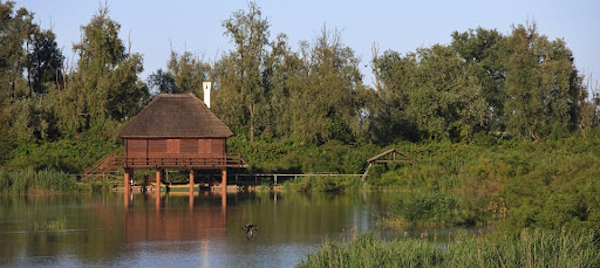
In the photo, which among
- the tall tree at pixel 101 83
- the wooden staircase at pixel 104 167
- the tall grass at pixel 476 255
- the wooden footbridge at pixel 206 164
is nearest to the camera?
the tall grass at pixel 476 255

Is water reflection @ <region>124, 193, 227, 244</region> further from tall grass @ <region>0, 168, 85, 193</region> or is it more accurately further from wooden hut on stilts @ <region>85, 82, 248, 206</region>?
tall grass @ <region>0, 168, 85, 193</region>

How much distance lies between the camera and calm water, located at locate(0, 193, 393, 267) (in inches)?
891

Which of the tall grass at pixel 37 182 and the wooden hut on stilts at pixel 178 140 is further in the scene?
the wooden hut on stilts at pixel 178 140

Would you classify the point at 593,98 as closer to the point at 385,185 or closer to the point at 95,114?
the point at 385,185

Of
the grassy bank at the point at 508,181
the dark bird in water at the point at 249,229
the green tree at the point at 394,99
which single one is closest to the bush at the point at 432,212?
the grassy bank at the point at 508,181

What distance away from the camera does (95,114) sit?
5819cm

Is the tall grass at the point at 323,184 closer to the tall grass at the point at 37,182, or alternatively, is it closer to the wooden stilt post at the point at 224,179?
the wooden stilt post at the point at 224,179

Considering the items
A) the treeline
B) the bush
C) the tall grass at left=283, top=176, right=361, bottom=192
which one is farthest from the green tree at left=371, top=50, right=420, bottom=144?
the bush

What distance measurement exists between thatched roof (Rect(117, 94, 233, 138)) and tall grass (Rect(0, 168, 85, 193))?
3.76 meters

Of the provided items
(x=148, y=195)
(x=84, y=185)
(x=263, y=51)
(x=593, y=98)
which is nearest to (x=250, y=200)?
(x=148, y=195)

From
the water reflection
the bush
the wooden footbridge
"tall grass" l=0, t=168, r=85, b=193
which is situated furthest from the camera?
the wooden footbridge

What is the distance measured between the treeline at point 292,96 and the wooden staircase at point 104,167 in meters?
2.88

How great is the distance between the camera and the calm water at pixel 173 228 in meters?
22.6

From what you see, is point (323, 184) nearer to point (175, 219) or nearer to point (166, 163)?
point (166, 163)
